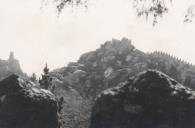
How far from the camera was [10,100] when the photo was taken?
16.9 m

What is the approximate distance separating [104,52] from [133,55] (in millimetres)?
11128

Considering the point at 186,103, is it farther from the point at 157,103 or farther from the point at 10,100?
the point at 10,100

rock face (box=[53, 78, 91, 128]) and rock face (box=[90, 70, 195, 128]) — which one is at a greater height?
rock face (box=[53, 78, 91, 128])

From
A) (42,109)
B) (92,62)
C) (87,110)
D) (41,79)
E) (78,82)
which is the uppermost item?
(92,62)

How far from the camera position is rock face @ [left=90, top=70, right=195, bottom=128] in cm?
1555

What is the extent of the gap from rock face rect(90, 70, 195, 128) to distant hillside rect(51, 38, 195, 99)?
112306 mm

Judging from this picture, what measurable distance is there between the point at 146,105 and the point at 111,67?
14354 centimetres

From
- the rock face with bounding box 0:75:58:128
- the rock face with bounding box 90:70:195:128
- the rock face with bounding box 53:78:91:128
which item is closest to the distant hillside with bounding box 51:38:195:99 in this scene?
the rock face with bounding box 53:78:91:128

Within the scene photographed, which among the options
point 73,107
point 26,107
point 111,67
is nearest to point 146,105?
point 26,107

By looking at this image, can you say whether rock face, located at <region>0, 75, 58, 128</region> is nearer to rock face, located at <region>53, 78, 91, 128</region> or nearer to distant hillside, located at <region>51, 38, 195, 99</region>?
rock face, located at <region>53, 78, 91, 128</region>

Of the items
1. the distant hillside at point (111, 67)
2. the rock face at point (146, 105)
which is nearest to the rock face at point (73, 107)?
the distant hillside at point (111, 67)

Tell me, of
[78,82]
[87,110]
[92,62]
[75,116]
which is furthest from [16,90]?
[92,62]

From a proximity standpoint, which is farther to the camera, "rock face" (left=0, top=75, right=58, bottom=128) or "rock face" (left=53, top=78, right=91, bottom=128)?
"rock face" (left=53, top=78, right=91, bottom=128)

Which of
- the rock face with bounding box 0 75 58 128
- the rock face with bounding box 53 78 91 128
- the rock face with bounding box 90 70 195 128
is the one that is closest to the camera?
the rock face with bounding box 90 70 195 128
